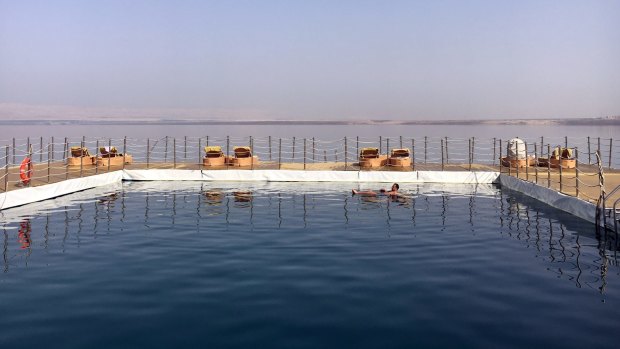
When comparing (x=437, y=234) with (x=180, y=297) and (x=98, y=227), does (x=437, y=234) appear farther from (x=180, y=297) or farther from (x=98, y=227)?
(x=98, y=227)

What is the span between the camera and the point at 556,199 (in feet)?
48.3

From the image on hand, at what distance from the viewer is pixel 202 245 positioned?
10156mm

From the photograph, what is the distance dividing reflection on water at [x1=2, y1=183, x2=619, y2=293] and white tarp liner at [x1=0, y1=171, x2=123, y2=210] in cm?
129

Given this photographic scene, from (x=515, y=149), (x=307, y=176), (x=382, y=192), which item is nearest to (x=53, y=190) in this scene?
(x=307, y=176)

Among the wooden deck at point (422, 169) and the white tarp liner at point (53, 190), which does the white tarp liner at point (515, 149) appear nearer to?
the wooden deck at point (422, 169)

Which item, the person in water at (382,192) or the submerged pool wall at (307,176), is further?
the submerged pool wall at (307,176)

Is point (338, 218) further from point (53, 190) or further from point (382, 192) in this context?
point (53, 190)

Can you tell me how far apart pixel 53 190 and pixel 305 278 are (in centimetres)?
1190

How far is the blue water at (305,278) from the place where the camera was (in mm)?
5742

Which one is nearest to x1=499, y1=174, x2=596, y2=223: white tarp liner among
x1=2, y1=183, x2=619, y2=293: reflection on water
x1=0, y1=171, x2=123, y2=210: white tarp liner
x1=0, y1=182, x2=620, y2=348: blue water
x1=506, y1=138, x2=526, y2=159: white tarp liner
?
x1=2, y1=183, x2=619, y2=293: reflection on water

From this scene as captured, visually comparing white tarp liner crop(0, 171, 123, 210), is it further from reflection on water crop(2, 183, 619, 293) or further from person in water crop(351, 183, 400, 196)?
person in water crop(351, 183, 400, 196)

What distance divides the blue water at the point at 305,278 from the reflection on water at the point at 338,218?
2.6 inches

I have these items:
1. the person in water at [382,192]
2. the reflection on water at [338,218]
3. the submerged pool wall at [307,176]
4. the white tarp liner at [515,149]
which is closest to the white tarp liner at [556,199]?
the reflection on water at [338,218]

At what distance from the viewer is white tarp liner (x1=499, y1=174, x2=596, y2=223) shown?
1267 centimetres
